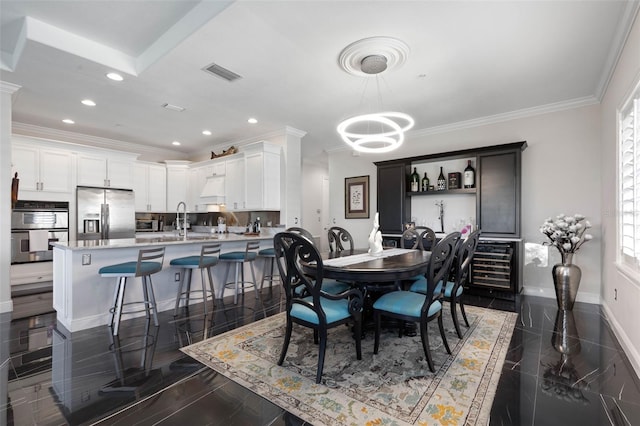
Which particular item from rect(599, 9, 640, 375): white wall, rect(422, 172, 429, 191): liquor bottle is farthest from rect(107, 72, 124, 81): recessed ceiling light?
rect(599, 9, 640, 375): white wall

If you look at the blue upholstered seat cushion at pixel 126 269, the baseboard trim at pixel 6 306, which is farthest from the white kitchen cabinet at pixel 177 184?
the blue upholstered seat cushion at pixel 126 269

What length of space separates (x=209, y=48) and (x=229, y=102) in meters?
1.43

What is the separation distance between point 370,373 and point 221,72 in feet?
11.0

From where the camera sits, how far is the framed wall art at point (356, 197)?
257 inches

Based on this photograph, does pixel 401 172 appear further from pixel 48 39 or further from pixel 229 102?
pixel 48 39

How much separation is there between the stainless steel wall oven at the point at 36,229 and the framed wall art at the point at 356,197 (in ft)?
17.5

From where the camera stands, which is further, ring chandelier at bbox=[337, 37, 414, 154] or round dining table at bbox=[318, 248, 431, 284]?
ring chandelier at bbox=[337, 37, 414, 154]

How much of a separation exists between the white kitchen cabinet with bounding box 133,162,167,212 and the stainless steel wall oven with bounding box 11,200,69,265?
54.0 inches

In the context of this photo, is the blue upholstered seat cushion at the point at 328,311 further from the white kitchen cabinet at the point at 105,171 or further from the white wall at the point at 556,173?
the white kitchen cabinet at the point at 105,171

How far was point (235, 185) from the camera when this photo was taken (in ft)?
19.9

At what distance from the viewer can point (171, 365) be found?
2.39 m

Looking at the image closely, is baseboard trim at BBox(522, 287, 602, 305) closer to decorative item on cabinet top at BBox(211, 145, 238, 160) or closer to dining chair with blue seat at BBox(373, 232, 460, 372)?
dining chair with blue seat at BBox(373, 232, 460, 372)

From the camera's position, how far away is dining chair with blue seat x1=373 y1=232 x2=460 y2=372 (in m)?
2.28

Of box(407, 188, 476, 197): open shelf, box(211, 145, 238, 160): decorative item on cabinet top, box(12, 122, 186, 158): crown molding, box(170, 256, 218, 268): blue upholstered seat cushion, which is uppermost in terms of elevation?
box(12, 122, 186, 158): crown molding
